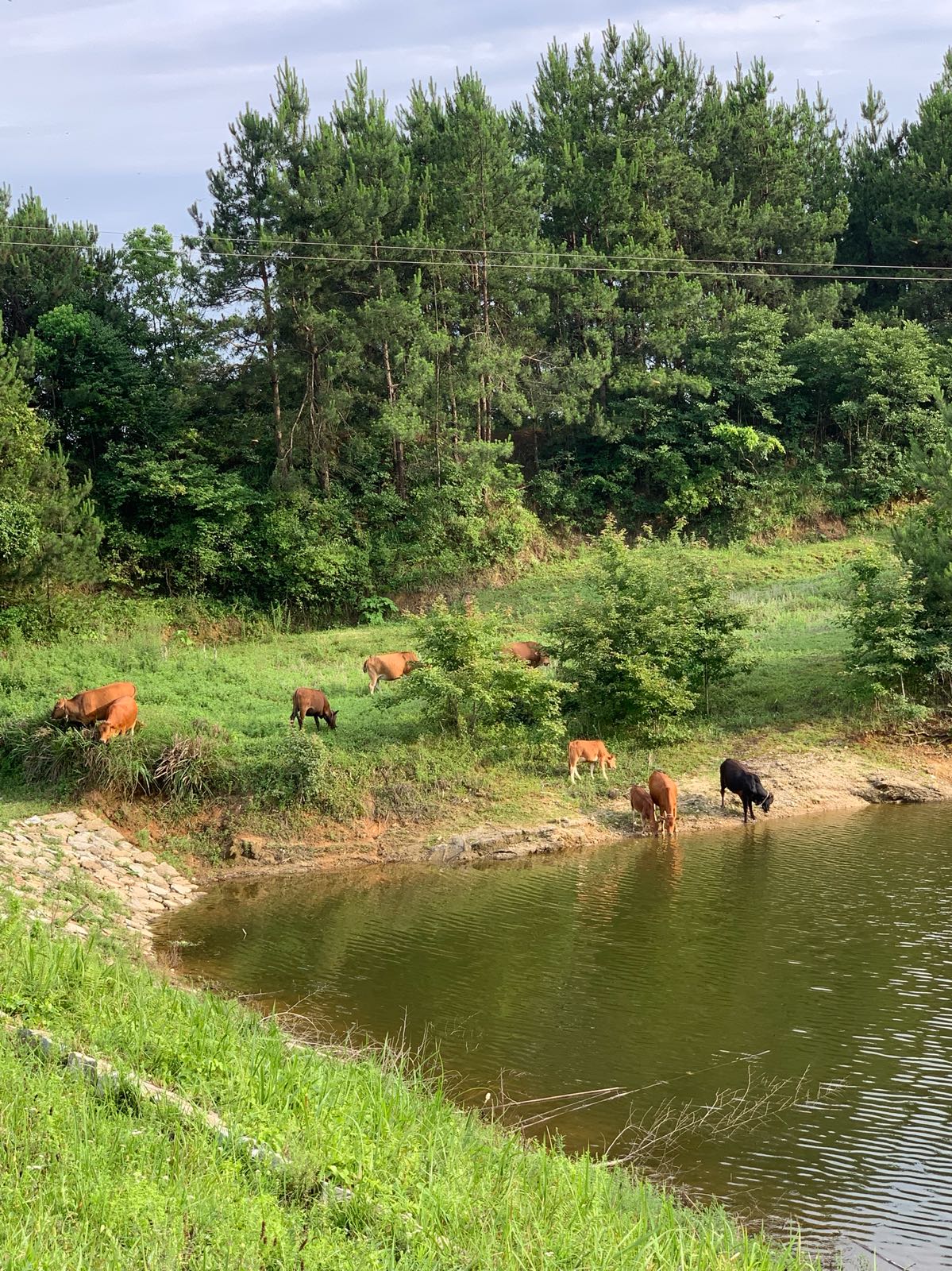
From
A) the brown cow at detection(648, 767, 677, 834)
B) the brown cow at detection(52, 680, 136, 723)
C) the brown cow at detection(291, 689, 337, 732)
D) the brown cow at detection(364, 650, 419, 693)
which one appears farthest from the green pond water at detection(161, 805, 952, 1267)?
the brown cow at detection(364, 650, 419, 693)

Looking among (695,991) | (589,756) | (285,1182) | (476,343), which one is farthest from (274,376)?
(285,1182)

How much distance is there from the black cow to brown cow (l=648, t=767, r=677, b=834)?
1.11 m

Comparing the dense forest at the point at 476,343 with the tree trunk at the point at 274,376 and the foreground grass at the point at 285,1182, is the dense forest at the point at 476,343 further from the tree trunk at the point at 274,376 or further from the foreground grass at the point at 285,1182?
the foreground grass at the point at 285,1182

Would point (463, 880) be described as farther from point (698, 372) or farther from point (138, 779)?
point (698, 372)

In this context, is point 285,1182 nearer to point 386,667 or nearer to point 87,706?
point 87,706

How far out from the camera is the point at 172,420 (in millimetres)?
36281

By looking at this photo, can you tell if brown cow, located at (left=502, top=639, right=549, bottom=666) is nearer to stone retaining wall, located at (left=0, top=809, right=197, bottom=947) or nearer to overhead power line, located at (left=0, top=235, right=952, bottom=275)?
stone retaining wall, located at (left=0, top=809, right=197, bottom=947)

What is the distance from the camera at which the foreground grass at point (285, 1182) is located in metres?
5.55

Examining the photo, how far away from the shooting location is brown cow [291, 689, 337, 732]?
20438 mm

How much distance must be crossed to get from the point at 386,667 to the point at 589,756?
5.75 meters

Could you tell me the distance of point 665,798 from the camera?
61.2 ft

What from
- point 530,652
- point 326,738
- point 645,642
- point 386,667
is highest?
point 645,642

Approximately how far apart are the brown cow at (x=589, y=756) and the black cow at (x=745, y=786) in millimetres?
2011

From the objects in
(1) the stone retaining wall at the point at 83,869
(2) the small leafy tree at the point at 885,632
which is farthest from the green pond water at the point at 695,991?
(2) the small leafy tree at the point at 885,632
